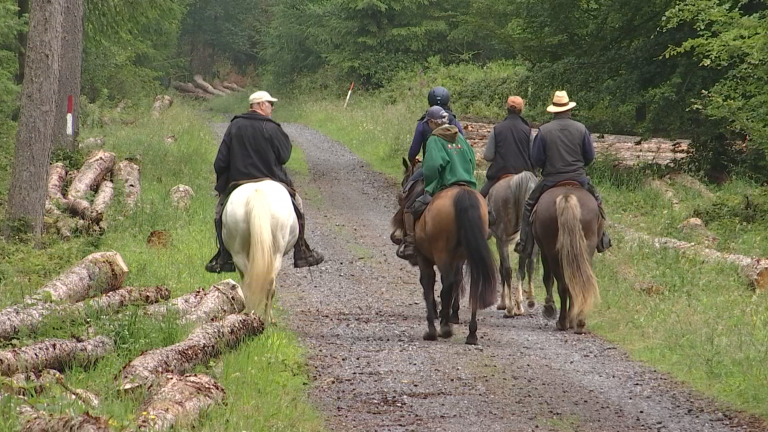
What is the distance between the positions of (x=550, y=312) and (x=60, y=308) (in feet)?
19.9

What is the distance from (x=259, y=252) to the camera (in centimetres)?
1086

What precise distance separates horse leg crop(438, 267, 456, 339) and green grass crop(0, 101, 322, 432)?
1.66 m

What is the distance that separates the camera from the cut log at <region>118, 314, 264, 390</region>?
763 centimetres

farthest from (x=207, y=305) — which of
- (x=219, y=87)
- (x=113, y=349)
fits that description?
(x=219, y=87)

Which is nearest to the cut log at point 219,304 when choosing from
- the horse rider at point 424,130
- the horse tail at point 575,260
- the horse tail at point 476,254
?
the horse tail at point 476,254

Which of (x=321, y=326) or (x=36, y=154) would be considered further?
(x=36, y=154)

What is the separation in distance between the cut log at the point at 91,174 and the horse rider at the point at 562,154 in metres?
8.51

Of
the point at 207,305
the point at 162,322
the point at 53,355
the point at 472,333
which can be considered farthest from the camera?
the point at 472,333

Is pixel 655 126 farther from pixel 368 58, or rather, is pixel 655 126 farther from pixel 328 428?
pixel 368 58

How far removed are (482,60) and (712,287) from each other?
36583 millimetres

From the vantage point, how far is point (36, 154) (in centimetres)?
1445

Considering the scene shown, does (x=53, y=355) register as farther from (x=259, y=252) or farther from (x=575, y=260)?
(x=575, y=260)

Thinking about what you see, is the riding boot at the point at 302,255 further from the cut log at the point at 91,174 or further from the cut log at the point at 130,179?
the cut log at the point at 91,174

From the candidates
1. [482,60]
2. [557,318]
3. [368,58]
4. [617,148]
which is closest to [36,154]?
[557,318]
